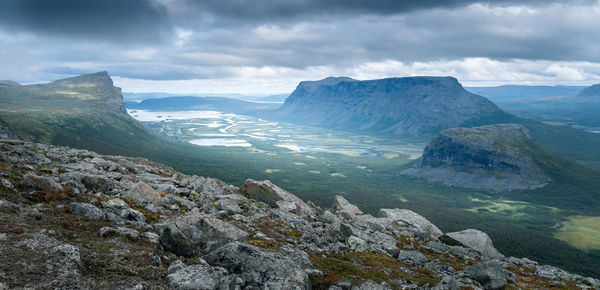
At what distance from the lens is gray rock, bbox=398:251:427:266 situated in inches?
1247

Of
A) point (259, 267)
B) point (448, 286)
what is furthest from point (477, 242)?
point (259, 267)

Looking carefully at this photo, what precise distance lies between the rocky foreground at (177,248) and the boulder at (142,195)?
102 mm

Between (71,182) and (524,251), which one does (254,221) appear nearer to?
(71,182)

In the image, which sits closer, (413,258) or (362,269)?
(362,269)

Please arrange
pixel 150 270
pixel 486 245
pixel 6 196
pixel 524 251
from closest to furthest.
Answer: pixel 150 270 → pixel 6 196 → pixel 486 245 → pixel 524 251

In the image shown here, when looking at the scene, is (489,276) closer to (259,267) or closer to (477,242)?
(259,267)

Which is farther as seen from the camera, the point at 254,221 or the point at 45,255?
the point at 254,221

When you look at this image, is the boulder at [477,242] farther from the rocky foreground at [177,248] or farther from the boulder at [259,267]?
the boulder at [259,267]

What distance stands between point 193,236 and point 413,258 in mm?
22455

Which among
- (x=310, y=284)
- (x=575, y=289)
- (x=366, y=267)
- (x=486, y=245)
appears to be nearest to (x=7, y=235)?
(x=310, y=284)

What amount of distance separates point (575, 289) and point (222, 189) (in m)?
45.2

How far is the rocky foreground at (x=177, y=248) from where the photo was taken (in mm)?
15844

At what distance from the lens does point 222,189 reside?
50.5 metres

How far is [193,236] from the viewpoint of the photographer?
21297 mm
